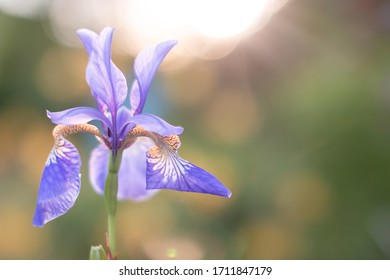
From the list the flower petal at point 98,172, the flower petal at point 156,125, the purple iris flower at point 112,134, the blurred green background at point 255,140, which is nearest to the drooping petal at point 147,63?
the purple iris flower at point 112,134

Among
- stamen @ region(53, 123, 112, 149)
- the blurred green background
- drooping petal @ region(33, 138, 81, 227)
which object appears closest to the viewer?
drooping petal @ region(33, 138, 81, 227)

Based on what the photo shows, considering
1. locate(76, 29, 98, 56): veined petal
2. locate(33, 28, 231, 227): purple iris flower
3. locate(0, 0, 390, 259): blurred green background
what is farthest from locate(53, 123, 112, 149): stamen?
locate(0, 0, 390, 259): blurred green background

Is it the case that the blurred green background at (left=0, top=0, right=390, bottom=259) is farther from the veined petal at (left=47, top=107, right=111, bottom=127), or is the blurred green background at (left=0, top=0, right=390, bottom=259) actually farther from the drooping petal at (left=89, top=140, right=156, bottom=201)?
the veined petal at (left=47, top=107, right=111, bottom=127)

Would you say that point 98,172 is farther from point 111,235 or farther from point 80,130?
point 111,235

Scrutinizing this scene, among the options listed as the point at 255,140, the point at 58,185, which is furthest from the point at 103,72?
the point at 255,140

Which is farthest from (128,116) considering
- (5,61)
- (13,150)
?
(5,61)
